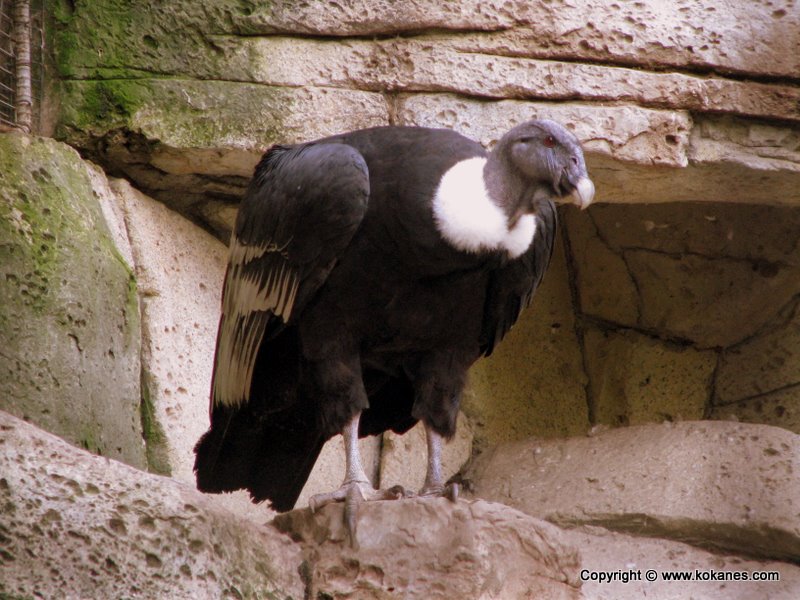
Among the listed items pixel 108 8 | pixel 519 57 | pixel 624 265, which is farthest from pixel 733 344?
pixel 108 8

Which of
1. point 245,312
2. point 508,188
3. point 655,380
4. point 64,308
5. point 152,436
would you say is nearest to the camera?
point 508,188

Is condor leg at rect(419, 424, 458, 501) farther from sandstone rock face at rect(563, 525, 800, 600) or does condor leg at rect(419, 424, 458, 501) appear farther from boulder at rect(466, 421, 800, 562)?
boulder at rect(466, 421, 800, 562)

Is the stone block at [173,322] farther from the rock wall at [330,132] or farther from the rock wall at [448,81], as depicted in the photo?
the rock wall at [448,81]

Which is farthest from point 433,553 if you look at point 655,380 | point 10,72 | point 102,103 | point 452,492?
point 655,380

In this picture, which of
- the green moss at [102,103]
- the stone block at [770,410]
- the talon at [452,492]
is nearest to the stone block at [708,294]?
the stone block at [770,410]

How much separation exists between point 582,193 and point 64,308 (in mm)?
1916

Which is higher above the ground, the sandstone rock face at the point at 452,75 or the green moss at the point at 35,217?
the sandstone rock face at the point at 452,75

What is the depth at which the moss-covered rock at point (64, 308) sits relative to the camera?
4629mm

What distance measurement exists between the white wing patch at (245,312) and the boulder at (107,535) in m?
0.78

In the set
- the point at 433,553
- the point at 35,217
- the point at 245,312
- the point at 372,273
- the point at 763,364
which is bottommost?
the point at 763,364

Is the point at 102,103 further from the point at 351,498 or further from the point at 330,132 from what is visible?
the point at 351,498

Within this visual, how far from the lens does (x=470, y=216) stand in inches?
163

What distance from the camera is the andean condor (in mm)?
4172

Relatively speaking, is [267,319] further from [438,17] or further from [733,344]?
[733,344]
